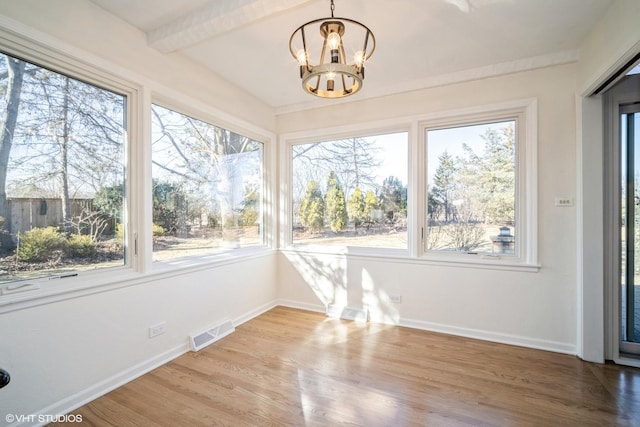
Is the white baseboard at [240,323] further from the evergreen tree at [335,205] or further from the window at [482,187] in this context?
the evergreen tree at [335,205]

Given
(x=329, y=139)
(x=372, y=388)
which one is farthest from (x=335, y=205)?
(x=372, y=388)

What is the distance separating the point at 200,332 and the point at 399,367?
6.54 feet

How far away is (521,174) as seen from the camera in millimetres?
3016

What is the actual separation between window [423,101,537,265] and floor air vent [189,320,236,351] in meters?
2.46

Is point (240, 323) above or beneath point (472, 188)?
beneath

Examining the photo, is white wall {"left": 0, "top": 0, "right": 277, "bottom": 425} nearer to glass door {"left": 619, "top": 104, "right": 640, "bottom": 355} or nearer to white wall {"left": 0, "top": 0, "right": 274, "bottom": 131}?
white wall {"left": 0, "top": 0, "right": 274, "bottom": 131}

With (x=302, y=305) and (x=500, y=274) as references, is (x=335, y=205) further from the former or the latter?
(x=500, y=274)

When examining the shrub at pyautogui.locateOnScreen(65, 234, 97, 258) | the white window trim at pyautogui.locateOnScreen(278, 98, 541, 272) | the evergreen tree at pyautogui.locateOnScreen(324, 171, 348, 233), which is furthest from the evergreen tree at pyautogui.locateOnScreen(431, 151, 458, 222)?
the shrub at pyautogui.locateOnScreen(65, 234, 97, 258)

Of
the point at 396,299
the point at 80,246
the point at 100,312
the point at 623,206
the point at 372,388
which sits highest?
the point at 623,206

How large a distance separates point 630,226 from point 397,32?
8.85 feet

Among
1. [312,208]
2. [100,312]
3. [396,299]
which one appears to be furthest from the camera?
[312,208]

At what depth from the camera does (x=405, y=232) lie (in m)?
3.57

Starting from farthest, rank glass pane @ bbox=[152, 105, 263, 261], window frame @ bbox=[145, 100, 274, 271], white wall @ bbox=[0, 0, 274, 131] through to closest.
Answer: glass pane @ bbox=[152, 105, 263, 261] → window frame @ bbox=[145, 100, 274, 271] → white wall @ bbox=[0, 0, 274, 131]

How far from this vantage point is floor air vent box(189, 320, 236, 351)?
285 cm
